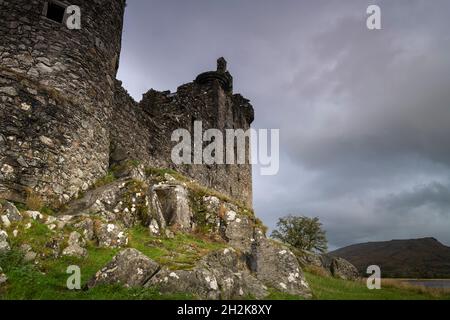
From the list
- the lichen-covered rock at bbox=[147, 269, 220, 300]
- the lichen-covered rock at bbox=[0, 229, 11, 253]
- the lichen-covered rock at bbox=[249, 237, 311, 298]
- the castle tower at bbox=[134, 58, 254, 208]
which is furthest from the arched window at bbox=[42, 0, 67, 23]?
the lichen-covered rock at bbox=[249, 237, 311, 298]

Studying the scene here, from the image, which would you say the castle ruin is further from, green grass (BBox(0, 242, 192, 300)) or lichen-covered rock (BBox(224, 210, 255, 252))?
lichen-covered rock (BBox(224, 210, 255, 252))

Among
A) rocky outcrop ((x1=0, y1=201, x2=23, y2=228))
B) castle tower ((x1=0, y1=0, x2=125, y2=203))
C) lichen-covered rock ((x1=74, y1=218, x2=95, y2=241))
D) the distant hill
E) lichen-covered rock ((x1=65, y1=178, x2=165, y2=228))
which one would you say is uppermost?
castle tower ((x1=0, y1=0, x2=125, y2=203))

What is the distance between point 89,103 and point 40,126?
253cm

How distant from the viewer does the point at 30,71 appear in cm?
1212

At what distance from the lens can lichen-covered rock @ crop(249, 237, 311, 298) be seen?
1065 centimetres

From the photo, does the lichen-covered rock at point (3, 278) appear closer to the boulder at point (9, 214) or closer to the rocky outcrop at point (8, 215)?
the rocky outcrop at point (8, 215)

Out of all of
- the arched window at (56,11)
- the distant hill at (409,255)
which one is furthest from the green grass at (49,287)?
the distant hill at (409,255)

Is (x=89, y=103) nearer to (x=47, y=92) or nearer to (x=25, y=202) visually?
(x=47, y=92)

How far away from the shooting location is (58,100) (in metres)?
12.1

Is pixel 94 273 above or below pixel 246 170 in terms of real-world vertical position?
below

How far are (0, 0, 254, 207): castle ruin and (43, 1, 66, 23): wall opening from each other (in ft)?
0.12

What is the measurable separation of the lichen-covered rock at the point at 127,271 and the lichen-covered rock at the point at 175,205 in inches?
189

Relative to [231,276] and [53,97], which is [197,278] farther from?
[53,97]
